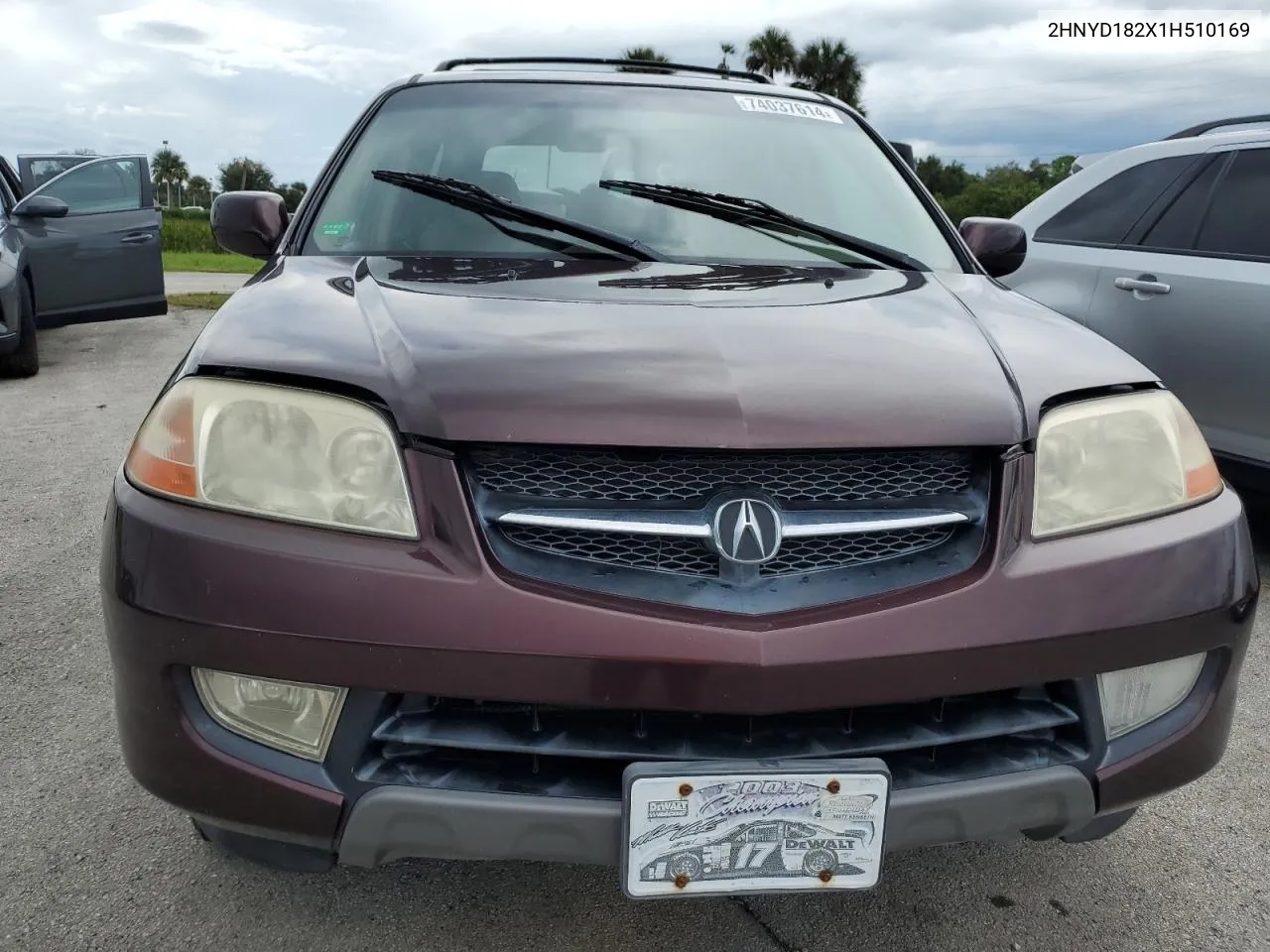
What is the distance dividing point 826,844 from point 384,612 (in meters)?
0.66

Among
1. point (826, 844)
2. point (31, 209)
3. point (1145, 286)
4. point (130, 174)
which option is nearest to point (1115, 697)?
point (826, 844)

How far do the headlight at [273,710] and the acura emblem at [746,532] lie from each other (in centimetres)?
55

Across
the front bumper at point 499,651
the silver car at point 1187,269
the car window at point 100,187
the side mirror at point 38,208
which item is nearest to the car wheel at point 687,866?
the front bumper at point 499,651

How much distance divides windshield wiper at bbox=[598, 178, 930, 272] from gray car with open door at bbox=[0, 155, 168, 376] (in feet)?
17.9

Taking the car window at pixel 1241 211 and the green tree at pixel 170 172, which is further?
the green tree at pixel 170 172

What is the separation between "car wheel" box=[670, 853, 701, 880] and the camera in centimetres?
142

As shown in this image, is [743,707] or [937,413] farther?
[937,413]

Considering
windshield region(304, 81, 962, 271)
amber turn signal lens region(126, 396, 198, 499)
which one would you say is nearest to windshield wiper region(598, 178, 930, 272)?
windshield region(304, 81, 962, 271)

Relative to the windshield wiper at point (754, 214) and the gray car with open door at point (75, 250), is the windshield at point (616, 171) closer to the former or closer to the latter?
the windshield wiper at point (754, 214)

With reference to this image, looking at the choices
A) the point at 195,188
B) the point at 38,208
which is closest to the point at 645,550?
the point at 38,208

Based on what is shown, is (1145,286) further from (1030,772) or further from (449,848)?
(449,848)

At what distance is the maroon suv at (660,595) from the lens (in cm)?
138

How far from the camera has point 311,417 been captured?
1.50 m

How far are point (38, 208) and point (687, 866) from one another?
6998 mm
